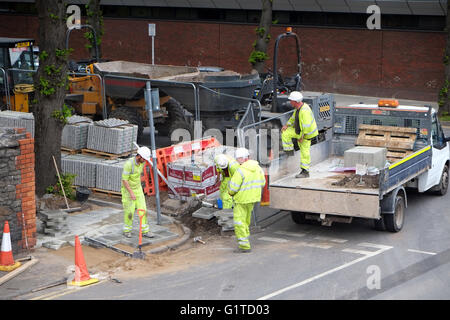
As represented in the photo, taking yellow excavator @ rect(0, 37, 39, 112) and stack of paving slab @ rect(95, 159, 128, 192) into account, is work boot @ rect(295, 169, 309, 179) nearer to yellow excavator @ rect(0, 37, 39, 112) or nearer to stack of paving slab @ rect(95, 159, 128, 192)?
stack of paving slab @ rect(95, 159, 128, 192)

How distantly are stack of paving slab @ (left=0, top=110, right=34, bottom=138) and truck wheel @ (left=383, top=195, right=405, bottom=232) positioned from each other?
7.96 m

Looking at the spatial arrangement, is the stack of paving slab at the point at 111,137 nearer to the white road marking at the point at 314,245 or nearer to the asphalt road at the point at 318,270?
the asphalt road at the point at 318,270

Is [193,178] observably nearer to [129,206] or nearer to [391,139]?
[129,206]

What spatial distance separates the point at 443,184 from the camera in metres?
15.4

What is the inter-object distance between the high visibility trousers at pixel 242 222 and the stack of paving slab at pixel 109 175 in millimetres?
3986

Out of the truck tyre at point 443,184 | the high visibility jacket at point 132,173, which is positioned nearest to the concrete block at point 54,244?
the high visibility jacket at point 132,173

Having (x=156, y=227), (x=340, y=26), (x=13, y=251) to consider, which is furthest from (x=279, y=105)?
(x=340, y=26)

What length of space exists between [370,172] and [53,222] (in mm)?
5470

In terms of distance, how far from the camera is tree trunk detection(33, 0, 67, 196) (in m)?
14.2

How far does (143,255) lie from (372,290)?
3624 millimetres

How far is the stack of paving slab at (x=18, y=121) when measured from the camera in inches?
632

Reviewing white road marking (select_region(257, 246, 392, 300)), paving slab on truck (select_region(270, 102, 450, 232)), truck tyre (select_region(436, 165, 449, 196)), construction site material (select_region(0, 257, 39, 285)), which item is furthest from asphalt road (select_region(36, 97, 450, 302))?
truck tyre (select_region(436, 165, 449, 196))
